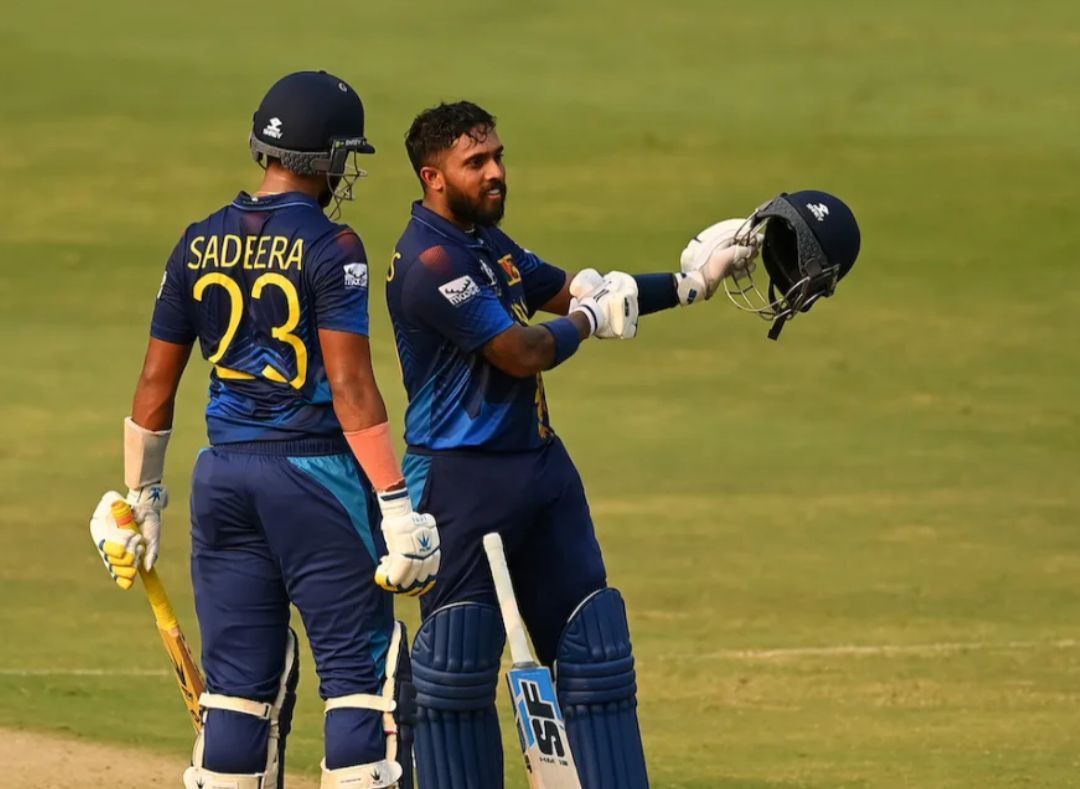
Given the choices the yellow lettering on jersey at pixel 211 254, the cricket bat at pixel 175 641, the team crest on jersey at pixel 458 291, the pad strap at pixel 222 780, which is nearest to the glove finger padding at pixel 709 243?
the team crest on jersey at pixel 458 291

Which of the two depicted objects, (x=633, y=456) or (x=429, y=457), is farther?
(x=633, y=456)

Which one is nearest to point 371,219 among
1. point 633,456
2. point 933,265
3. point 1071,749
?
point 933,265

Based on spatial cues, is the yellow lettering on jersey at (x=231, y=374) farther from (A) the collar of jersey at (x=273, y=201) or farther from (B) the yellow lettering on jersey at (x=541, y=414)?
(B) the yellow lettering on jersey at (x=541, y=414)

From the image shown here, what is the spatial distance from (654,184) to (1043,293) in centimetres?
401

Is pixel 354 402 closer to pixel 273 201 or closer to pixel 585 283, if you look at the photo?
pixel 273 201

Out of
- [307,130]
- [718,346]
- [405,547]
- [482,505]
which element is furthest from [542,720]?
[718,346]

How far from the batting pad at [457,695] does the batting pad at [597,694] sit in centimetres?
21

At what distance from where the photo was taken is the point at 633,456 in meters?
14.6

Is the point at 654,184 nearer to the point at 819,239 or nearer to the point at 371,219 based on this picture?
the point at 371,219

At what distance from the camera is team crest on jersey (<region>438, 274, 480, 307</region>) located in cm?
666

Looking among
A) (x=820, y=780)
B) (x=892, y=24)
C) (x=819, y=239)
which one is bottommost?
(x=820, y=780)

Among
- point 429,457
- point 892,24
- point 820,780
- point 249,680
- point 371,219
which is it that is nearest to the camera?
point 249,680

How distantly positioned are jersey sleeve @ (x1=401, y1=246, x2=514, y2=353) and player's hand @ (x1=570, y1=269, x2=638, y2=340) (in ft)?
1.09

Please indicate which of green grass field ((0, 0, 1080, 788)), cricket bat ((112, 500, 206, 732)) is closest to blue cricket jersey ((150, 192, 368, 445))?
cricket bat ((112, 500, 206, 732))
